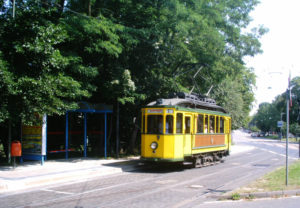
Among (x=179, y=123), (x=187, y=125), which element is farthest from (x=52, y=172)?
(x=187, y=125)

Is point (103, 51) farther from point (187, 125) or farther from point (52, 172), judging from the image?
point (52, 172)

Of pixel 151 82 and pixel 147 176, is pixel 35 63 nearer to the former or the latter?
pixel 147 176

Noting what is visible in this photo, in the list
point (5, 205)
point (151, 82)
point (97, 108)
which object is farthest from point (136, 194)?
point (151, 82)

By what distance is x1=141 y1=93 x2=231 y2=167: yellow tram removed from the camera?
1489cm

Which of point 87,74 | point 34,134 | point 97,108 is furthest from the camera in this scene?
point 97,108

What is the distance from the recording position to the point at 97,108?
18125 mm

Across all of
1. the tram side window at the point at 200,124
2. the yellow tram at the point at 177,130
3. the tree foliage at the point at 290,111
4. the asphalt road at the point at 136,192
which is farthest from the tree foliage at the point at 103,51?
the tree foliage at the point at 290,111

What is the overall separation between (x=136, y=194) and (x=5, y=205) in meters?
3.69

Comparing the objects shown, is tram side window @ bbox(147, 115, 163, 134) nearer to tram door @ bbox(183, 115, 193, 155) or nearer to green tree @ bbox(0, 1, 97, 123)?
tram door @ bbox(183, 115, 193, 155)

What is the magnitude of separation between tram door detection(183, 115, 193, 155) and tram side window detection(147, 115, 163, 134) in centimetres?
132

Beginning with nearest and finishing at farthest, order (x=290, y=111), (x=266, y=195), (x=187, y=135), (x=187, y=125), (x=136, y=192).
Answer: (x=266, y=195)
(x=136, y=192)
(x=187, y=135)
(x=187, y=125)
(x=290, y=111)

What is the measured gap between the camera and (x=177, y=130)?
15.2 meters

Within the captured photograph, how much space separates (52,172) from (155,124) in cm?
515

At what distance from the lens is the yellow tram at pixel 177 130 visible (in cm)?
1489
